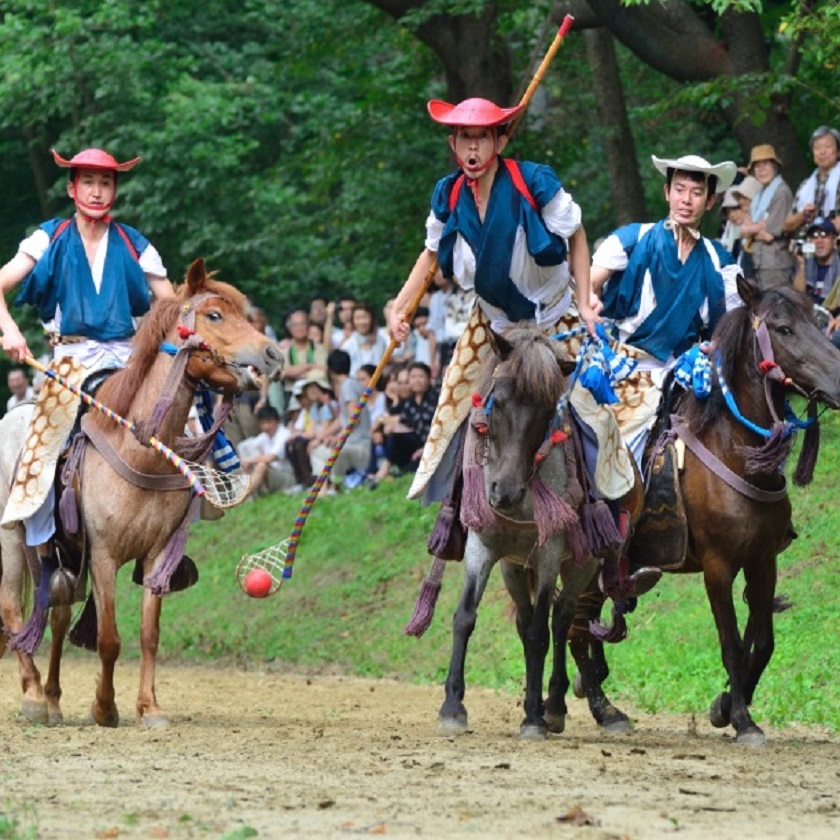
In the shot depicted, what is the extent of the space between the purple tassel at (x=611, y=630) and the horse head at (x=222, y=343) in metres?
2.31

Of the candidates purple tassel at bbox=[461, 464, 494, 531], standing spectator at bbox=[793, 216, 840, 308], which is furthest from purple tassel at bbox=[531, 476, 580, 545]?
standing spectator at bbox=[793, 216, 840, 308]

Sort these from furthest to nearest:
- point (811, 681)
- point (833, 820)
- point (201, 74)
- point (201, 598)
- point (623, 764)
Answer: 1. point (201, 74)
2. point (201, 598)
3. point (811, 681)
4. point (623, 764)
5. point (833, 820)

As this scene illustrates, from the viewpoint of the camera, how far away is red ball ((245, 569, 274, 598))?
1139cm

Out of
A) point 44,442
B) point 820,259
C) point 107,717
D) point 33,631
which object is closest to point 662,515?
point 107,717

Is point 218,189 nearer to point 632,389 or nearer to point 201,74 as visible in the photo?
point 201,74

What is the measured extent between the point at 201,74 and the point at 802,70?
9.40 m

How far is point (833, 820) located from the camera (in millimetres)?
7785

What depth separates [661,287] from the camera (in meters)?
11.6

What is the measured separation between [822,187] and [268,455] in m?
7.84

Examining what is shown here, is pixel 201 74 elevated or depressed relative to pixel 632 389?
elevated

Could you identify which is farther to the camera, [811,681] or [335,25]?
[335,25]

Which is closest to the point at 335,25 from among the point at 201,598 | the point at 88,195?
the point at 201,598

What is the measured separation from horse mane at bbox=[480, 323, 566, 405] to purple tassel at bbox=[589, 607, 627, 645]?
2248 mm

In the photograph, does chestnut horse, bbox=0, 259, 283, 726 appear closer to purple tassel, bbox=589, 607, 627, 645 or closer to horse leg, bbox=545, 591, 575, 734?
horse leg, bbox=545, 591, 575, 734
